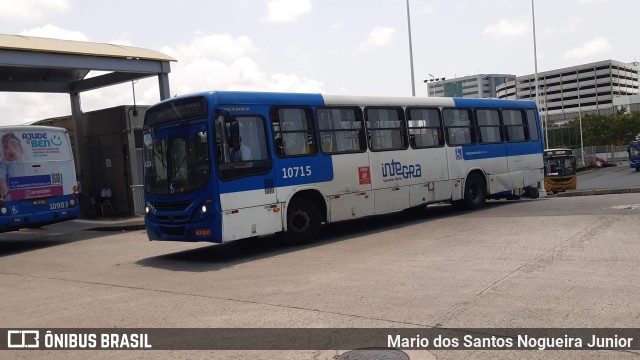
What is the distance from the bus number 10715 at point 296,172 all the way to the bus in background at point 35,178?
794cm

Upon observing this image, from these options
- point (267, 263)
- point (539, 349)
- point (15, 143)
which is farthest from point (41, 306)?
point (15, 143)

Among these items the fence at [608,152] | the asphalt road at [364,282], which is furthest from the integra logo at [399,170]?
the fence at [608,152]

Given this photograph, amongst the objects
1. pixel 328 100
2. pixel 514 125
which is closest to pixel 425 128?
pixel 328 100

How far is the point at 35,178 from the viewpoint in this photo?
16.2m

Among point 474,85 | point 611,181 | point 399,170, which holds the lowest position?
point 611,181

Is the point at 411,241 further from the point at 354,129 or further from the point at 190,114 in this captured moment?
the point at 190,114

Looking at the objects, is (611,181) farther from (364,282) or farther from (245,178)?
(364,282)

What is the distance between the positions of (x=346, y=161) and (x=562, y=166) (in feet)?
95.3

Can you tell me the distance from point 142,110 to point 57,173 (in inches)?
273

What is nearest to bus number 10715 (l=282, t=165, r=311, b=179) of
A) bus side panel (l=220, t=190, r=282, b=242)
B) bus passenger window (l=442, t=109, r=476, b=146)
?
bus side panel (l=220, t=190, r=282, b=242)

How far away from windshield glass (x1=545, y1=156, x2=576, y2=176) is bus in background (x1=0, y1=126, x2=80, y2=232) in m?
30.5

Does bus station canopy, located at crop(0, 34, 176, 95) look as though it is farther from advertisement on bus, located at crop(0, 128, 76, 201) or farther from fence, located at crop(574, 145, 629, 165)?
fence, located at crop(574, 145, 629, 165)

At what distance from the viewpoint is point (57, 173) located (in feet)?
55.1

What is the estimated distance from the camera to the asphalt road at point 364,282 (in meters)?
6.29
